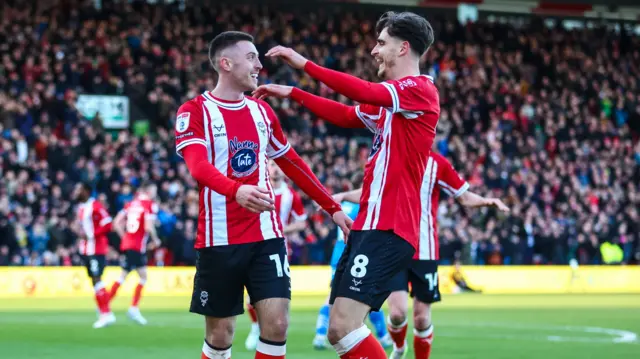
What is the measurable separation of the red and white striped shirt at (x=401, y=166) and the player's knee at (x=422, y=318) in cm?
319

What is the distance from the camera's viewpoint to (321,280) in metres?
27.4

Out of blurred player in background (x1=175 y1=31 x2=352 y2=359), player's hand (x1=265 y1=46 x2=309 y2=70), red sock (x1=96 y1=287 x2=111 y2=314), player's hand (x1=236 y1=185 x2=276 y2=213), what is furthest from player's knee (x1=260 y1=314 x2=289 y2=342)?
red sock (x1=96 y1=287 x2=111 y2=314)

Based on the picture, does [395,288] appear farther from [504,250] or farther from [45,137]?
[504,250]

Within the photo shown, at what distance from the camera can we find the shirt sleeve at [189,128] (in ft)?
22.4

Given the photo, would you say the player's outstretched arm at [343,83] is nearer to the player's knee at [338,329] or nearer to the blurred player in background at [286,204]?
the player's knee at [338,329]

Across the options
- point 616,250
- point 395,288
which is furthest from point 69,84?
point 395,288

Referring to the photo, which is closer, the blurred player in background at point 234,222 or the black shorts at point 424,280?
the blurred player in background at point 234,222

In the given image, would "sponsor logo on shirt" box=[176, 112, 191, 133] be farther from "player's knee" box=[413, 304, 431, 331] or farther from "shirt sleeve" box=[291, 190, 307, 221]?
"shirt sleeve" box=[291, 190, 307, 221]

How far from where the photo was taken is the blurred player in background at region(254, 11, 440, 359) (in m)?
6.51

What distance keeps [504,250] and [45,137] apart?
498 inches

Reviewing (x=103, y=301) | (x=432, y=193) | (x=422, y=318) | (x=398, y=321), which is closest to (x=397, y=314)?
(x=398, y=321)

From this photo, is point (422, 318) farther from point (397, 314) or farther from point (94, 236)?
point (94, 236)

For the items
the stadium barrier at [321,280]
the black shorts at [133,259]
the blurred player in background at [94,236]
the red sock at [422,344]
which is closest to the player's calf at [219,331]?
the red sock at [422,344]

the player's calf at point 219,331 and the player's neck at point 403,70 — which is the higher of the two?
the player's neck at point 403,70
